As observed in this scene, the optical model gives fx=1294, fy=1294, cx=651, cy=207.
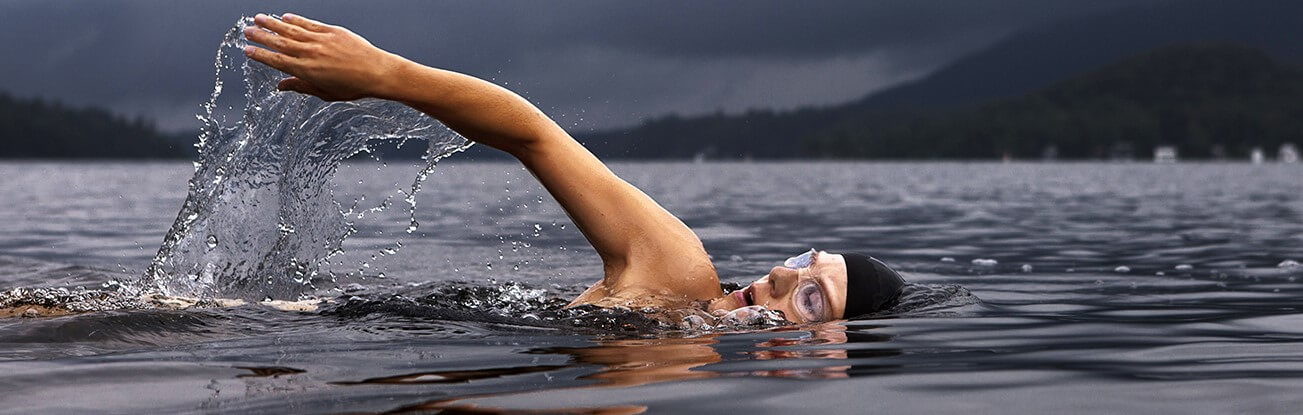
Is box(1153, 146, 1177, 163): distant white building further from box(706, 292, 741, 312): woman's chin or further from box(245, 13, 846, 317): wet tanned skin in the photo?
box(245, 13, 846, 317): wet tanned skin

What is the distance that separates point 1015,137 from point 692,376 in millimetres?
196713

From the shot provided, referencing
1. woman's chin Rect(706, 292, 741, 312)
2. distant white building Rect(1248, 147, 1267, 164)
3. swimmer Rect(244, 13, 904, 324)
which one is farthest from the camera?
distant white building Rect(1248, 147, 1267, 164)

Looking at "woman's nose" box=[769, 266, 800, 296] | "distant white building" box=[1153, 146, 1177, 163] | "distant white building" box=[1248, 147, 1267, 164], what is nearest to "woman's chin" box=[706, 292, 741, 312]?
"woman's nose" box=[769, 266, 800, 296]

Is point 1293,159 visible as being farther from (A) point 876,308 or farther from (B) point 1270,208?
(A) point 876,308

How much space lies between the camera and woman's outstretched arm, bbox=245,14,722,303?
5.01 meters

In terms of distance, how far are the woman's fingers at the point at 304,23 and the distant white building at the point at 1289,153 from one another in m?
187

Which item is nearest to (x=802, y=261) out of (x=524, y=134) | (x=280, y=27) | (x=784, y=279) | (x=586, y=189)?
(x=784, y=279)

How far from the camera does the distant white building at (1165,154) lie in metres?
189

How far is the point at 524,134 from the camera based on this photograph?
5.67 m

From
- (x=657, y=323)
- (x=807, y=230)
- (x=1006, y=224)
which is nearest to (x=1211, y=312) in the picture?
(x=657, y=323)

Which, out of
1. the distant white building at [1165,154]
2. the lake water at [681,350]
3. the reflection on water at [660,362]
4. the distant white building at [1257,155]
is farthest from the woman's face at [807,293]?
the distant white building at [1165,154]

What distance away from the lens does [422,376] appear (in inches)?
180

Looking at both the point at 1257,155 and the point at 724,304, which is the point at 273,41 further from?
the point at 1257,155

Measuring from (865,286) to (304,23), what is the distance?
3.08 m
